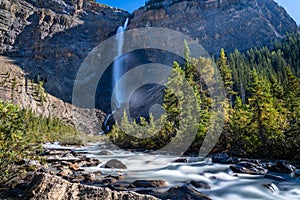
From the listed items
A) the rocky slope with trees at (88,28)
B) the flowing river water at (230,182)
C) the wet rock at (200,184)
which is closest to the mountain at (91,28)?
the rocky slope with trees at (88,28)

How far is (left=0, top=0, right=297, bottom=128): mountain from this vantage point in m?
112

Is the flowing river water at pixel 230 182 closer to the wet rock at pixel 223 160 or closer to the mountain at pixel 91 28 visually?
the wet rock at pixel 223 160

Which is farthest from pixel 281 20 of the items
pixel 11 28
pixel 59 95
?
pixel 11 28

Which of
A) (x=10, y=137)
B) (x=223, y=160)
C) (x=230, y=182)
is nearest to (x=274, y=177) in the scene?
(x=230, y=182)

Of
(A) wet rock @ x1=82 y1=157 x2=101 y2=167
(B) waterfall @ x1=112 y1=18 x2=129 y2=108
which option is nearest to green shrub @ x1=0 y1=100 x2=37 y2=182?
(A) wet rock @ x1=82 y1=157 x2=101 y2=167

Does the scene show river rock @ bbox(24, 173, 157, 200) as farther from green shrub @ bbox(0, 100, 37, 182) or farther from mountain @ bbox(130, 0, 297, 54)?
mountain @ bbox(130, 0, 297, 54)

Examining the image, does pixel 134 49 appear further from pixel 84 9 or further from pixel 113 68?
pixel 84 9

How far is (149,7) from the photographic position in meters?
141

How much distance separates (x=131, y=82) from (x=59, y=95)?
121 feet

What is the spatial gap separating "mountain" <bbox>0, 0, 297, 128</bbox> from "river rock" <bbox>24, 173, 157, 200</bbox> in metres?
109

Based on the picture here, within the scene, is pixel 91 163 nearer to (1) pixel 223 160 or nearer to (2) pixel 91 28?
(1) pixel 223 160

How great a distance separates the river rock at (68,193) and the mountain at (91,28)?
109 m

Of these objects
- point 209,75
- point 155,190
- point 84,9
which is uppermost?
point 84,9

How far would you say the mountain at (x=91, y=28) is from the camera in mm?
112062
